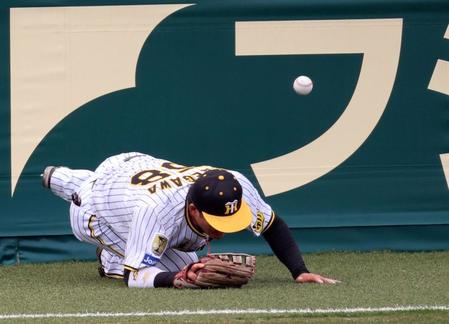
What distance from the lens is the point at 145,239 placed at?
614 cm

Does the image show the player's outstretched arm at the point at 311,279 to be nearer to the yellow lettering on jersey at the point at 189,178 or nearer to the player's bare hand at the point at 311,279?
the player's bare hand at the point at 311,279

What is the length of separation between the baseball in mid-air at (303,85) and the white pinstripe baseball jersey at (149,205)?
1.68m

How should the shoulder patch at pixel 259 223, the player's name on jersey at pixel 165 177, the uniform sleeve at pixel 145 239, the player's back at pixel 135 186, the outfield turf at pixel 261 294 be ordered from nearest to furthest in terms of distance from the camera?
the outfield turf at pixel 261 294 < the uniform sleeve at pixel 145 239 < the player's back at pixel 135 186 < the player's name on jersey at pixel 165 177 < the shoulder patch at pixel 259 223

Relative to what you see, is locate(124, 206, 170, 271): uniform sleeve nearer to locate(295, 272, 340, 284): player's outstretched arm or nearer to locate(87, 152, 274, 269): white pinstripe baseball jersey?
locate(87, 152, 274, 269): white pinstripe baseball jersey

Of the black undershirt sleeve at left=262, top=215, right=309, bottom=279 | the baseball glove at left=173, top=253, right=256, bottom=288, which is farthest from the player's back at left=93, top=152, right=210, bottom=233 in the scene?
the black undershirt sleeve at left=262, top=215, right=309, bottom=279

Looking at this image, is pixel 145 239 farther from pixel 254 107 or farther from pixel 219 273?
pixel 254 107

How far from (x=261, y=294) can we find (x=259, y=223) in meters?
0.54

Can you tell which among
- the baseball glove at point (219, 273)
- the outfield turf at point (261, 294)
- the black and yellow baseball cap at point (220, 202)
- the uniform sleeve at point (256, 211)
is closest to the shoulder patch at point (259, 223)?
the uniform sleeve at point (256, 211)

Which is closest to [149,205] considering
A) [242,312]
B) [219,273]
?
[219,273]

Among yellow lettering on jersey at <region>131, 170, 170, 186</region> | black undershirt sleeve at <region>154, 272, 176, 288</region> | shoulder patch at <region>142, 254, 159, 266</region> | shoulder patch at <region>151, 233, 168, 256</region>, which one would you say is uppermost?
yellow lettering on jersey at <region>131, 170, 170, 186</region>

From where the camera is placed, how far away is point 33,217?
8.47m

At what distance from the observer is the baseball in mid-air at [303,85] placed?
8375 mm

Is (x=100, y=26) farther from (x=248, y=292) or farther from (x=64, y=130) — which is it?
(x=248, y=292)

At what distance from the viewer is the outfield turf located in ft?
17.4
